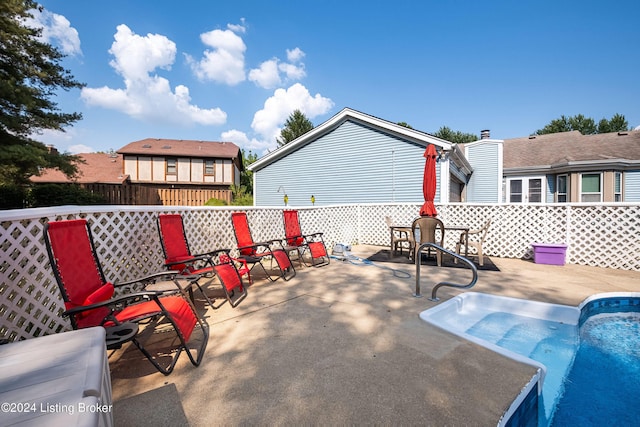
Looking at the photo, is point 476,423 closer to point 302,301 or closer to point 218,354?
point 218,354

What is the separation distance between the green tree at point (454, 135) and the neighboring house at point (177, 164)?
33.6 m

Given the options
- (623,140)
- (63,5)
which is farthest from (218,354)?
(623,140)

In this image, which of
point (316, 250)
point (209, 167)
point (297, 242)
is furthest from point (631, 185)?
point (209, 167)

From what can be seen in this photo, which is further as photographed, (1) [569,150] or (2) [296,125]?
(2) [296,125]

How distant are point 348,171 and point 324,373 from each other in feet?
33.6

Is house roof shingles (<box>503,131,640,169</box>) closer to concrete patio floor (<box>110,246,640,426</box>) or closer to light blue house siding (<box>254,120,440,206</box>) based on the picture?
light blue house siding (<box>254,120,440,206</box>)

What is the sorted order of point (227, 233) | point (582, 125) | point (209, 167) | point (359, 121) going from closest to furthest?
point (227, 233)
point (359, 121)
point (209, 167)
point (582, 125)

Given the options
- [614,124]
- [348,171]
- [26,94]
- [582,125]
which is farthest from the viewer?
[582,125]

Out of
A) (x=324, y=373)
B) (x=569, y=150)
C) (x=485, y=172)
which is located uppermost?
(x=569, y=150)

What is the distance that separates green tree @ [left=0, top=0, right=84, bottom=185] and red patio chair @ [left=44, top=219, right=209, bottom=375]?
29.7 ft

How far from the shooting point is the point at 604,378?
2.76 metres

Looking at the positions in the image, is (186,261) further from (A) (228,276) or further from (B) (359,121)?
(B) (359,121)

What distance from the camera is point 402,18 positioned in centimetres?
1288

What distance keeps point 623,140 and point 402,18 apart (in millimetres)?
14602
